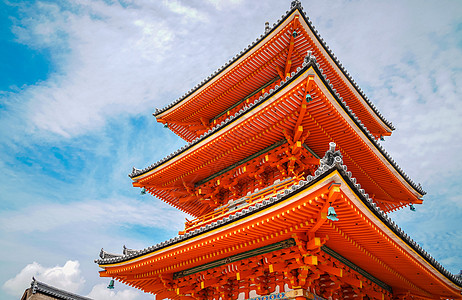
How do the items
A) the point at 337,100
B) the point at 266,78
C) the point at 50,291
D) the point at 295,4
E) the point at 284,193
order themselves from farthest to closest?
the point at 50,291, the point at 266,78, the point at 295,4, the point at 337,100, the point at 284,193

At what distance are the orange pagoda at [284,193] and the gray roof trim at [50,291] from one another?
184 inches

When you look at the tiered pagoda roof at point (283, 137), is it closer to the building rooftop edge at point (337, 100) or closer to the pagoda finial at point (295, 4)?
the building rooftop edge at point (337, 100)

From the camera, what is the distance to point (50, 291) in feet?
55.0

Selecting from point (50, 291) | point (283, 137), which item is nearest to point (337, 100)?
point (283, 137)

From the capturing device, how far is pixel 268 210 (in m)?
8.20

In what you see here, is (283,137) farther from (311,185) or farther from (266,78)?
(311,185)

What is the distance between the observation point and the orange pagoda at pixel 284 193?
27.5ft

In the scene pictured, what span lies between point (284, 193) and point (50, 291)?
15.9 metres

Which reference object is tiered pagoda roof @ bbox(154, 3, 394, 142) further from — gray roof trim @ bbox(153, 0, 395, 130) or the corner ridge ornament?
the corner ridge ornament

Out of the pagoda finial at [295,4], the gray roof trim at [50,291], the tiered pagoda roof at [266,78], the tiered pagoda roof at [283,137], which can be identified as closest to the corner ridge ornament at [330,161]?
the tiered pagoda roof at [283,137]

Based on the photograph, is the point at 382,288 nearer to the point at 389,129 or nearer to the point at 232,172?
the point at 232,172

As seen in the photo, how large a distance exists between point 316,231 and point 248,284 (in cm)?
344

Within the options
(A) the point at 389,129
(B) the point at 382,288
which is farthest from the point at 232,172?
(A) the point at 389,129

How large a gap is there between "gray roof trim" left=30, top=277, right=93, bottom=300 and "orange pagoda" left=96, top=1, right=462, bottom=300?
4.66 metres
